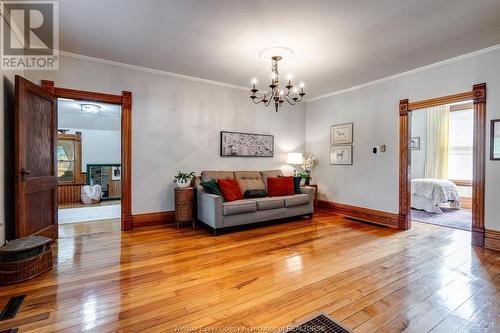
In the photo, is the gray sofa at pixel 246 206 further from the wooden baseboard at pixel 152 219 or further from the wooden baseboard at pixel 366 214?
the wooden baseboard at pixel 366 214

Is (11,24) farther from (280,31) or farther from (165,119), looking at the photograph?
(280,31)

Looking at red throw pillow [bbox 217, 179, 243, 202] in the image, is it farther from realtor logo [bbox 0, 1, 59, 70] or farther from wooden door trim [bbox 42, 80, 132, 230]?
realtor logo [bbox 0, 1, 59, 70]

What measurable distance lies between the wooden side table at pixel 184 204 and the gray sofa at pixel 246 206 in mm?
137

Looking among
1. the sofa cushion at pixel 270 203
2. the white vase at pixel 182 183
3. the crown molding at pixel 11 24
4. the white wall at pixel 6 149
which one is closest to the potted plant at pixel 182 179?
the white vase at pixel 182 183

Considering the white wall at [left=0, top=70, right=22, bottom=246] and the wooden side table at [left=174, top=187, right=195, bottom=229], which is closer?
the white wall at [left=0, top=70, right=22, bottom=246]

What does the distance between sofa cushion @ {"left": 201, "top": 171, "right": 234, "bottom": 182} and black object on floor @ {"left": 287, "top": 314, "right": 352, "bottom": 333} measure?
3.15 meters

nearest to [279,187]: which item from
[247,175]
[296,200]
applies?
[296,200]

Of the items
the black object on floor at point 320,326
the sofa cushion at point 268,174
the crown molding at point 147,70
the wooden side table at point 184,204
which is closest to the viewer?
the black object on floor at point 320,326

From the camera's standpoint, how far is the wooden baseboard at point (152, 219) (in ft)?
13.7

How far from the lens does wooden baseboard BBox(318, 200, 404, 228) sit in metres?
4.43

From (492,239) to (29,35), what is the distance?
21.3 feet

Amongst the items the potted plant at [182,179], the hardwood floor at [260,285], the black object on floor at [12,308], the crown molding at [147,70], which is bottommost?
the hardwood floor at [260,285]

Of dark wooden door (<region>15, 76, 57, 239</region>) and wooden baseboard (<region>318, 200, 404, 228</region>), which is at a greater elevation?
dark wooden door (<region>15, 76, 57, 239</region>)

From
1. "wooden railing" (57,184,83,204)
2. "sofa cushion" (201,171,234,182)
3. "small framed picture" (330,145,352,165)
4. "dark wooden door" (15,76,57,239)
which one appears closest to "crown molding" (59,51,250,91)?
"dark wooden door" (15,76,57,239)
